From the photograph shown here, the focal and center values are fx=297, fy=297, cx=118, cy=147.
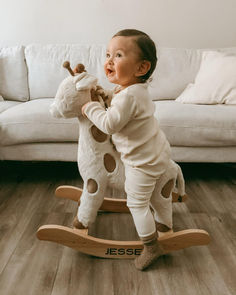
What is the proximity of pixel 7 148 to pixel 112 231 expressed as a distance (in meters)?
0.83

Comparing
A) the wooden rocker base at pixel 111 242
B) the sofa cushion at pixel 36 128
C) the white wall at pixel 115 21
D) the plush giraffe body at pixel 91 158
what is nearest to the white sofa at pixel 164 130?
the sofa cushion at pixel 36 128

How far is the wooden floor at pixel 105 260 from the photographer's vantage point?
989 mm

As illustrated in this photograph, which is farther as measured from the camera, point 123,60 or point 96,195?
point 96,195

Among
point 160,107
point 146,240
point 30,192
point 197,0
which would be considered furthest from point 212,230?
point 197,0

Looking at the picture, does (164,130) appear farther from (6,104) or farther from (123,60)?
(6,104)

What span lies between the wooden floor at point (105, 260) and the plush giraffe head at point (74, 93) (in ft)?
1.83

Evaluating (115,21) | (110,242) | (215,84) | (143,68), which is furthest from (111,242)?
(115,21)

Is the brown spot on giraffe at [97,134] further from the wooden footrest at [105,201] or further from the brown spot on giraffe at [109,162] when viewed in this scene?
the wooden footrest at [105,201]

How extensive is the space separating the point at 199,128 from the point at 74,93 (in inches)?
34.0

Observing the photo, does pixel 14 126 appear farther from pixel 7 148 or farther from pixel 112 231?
pixel 112 231

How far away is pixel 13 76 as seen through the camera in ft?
7.22

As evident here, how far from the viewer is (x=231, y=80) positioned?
189 cm

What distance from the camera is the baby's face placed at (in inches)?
38.3

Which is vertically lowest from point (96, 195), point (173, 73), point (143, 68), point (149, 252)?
point (149, 252)
